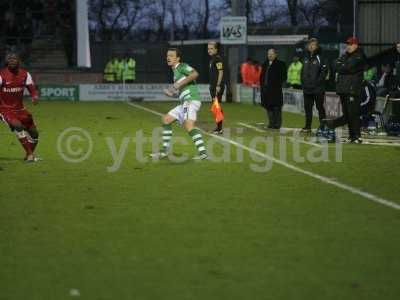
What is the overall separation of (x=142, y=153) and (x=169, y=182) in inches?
164

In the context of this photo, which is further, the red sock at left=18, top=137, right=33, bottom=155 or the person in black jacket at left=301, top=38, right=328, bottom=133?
the person in black jacket at left=301, top=38, right=328, bottom=133

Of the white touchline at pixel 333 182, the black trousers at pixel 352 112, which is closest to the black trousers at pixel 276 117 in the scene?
the black trousers at pixel 352 112

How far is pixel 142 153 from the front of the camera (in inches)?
667

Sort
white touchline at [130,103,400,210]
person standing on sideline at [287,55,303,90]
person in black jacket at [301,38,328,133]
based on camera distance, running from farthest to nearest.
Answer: person standing on sideline at [287,55,303,90], person in black jacket at [301,38,328,133], white touchline at [130,103,400,210]

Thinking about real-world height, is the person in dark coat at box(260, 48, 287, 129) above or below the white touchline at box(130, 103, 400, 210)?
above

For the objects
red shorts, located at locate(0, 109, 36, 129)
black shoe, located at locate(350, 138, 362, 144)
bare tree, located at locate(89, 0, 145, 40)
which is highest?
bare tree, located at locate(89, 0, 145, 40)

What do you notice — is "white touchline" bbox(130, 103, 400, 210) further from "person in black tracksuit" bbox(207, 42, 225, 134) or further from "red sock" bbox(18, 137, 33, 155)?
"red sock" bbox(18, 137, 33, 155)

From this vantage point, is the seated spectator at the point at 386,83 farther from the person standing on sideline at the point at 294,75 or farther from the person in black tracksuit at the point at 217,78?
the person standing on sideline at the point at 294,75

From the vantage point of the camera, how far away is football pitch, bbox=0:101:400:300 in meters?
7.09

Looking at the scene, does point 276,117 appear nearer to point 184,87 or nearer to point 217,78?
point 217,78

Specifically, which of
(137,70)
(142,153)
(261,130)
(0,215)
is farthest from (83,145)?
(137,70)
